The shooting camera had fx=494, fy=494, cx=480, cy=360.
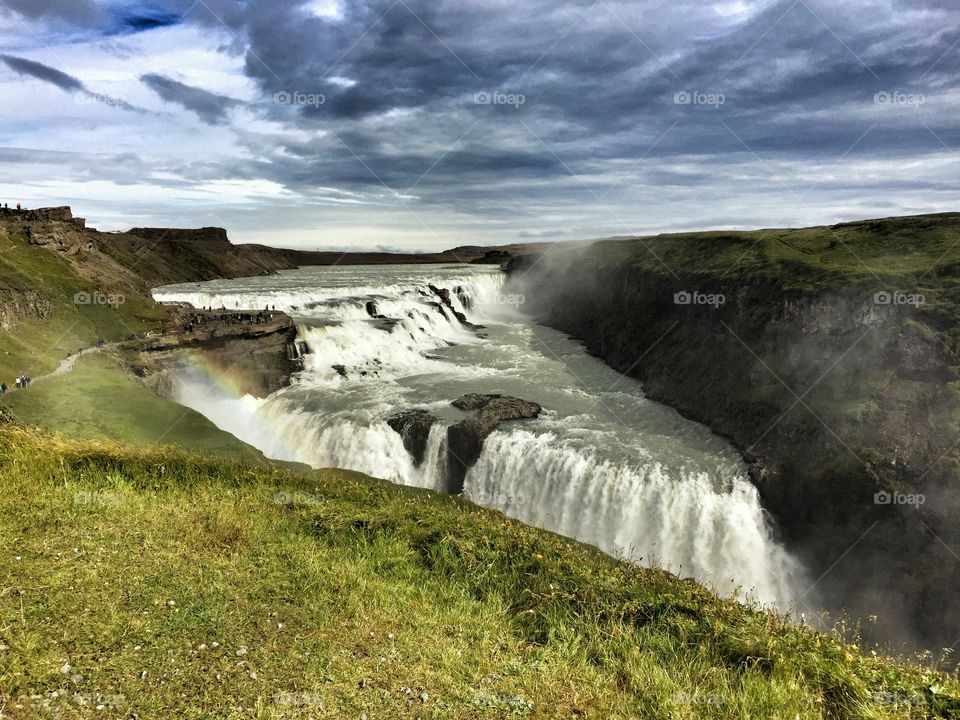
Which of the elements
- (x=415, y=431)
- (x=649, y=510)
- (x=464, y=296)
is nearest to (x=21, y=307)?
(x=415, y=431)

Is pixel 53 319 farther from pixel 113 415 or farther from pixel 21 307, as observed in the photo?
pixel 113 415

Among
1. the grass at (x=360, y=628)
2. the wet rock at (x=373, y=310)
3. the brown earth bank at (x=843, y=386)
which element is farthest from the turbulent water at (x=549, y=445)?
the grass at (x=360, y=628)

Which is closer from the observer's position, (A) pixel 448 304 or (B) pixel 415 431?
(B) pixel 415 431

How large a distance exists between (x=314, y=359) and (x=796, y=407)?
3526cm

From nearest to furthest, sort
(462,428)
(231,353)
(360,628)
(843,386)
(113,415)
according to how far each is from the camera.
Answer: (360,628) → (113,415) → (843,386) → (462,428) → (231,353)

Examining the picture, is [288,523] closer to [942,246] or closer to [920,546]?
[920,546]

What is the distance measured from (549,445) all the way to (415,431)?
8.31 metres

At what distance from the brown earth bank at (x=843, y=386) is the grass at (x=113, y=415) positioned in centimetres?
2660

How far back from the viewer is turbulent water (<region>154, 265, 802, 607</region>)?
23.6m

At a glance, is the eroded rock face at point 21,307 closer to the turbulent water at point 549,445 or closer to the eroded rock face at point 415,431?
the turbulent water at point 549,445

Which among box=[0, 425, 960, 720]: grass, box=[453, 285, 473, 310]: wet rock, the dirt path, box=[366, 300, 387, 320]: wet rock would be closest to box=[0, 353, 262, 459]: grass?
the dirt path

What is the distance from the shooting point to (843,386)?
27.6 meters

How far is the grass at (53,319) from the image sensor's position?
109 feet

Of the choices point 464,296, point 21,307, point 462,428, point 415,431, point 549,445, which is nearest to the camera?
point 549,445
